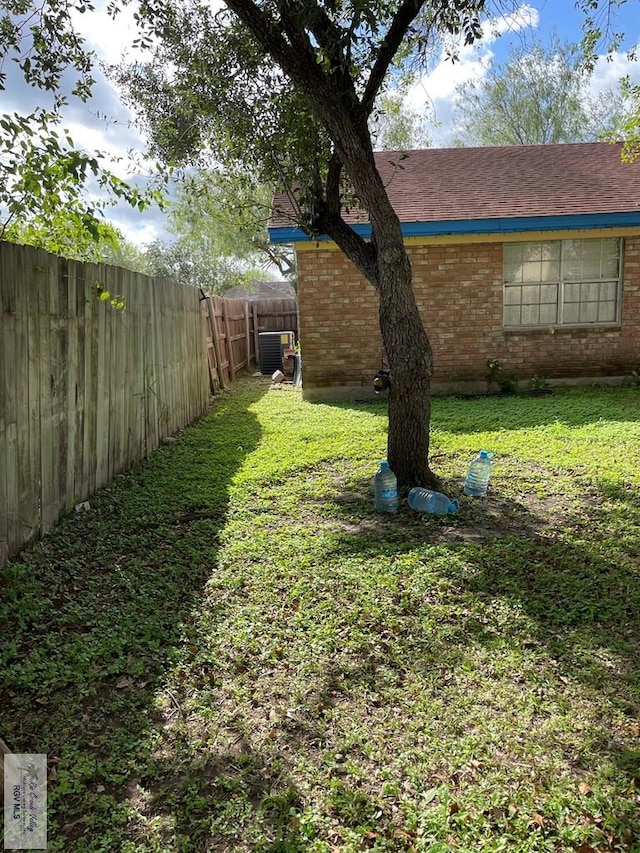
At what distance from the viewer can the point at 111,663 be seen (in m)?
2.95

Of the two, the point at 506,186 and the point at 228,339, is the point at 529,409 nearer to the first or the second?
the point at 506,186

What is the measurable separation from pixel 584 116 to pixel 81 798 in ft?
96.5

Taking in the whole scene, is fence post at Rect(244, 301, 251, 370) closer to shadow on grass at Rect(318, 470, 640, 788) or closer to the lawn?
the lawn

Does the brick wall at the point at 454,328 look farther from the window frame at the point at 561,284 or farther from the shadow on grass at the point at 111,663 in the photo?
the shadow on grass at the point at 111,663

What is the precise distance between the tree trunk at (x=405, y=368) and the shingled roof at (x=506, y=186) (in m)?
4.75

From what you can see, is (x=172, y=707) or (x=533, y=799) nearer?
(x=533, y=799)

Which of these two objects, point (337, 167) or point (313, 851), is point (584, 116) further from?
point (313, 851)

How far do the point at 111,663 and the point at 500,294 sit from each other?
9318 mm

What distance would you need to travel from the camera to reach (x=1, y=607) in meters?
3.28

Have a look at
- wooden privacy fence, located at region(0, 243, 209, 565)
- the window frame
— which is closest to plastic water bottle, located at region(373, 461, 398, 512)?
wooden privacy fence, located at region(0, 243, 209, 565)

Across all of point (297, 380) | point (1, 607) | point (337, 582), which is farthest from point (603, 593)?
point (297, 380)

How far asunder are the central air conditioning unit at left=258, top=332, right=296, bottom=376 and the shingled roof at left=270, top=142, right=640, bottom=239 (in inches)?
206

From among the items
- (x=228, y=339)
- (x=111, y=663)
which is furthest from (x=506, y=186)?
(x=111, y=663)

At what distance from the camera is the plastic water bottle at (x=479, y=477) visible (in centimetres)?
502
